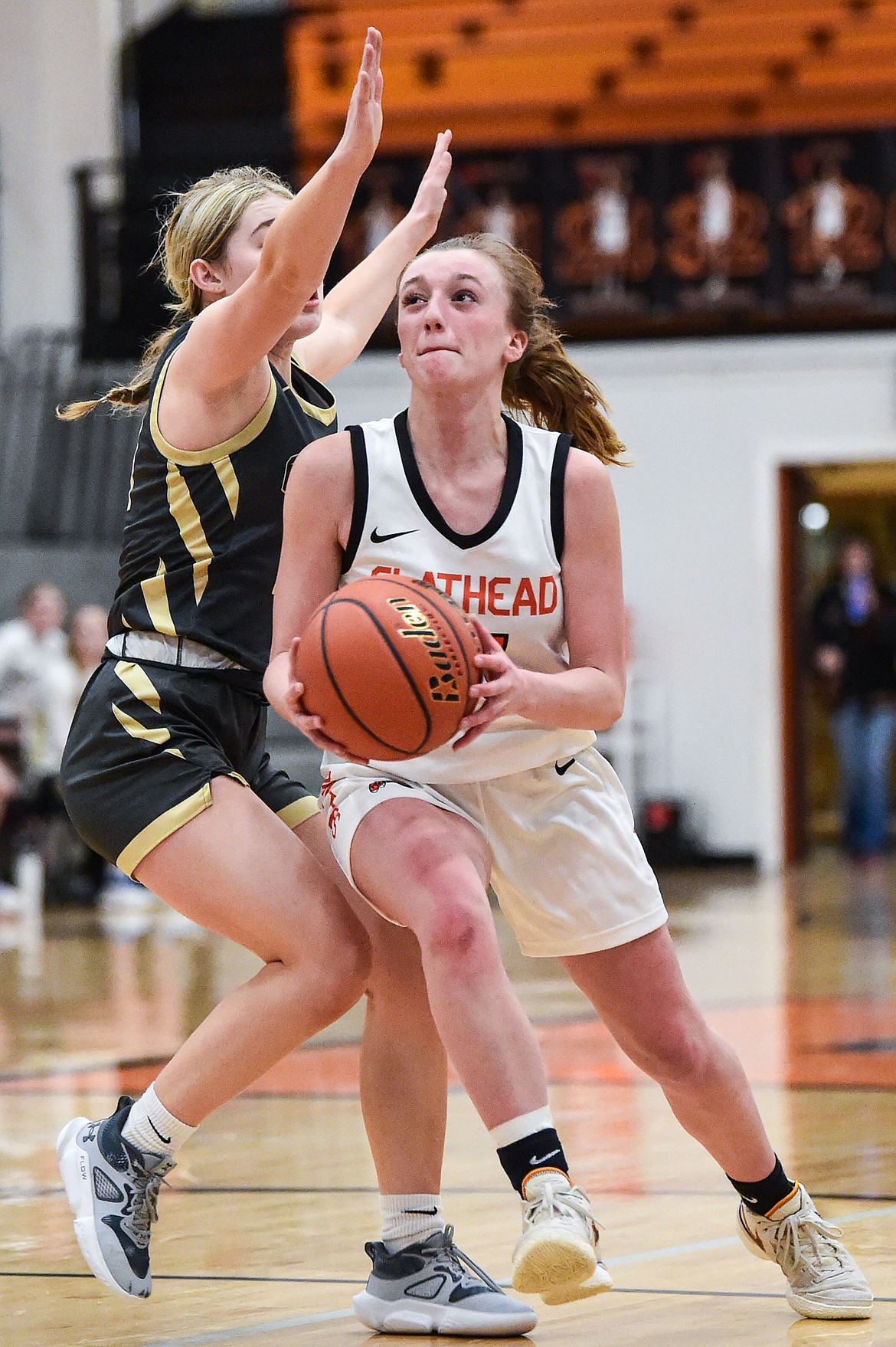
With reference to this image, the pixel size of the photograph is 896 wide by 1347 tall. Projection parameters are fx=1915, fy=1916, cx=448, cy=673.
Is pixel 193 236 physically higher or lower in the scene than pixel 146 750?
higher

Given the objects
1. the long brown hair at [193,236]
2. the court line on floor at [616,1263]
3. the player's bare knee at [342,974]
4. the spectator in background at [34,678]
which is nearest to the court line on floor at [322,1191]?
the court line on floor at [616,1263]

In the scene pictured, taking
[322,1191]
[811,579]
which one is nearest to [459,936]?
[322,1191]

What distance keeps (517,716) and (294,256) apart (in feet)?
2.22

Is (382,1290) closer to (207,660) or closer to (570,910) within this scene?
(570,910)

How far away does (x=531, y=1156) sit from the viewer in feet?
7.59

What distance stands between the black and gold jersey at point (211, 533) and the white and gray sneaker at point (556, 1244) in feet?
Answer: 2.94

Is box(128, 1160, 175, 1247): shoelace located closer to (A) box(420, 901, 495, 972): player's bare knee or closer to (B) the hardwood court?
(B) the hardwood court

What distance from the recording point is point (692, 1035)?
257 centimetres

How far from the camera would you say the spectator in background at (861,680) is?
1275 cm

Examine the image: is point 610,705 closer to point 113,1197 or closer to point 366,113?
point 366,113

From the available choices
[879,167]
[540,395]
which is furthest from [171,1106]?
[879,167]

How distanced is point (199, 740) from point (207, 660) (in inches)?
4.8

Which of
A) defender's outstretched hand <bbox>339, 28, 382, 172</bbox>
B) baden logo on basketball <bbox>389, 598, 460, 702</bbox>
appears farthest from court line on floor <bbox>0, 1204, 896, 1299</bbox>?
defender's outstretched hand <bbox>339, 28, 382, 172</bbox>

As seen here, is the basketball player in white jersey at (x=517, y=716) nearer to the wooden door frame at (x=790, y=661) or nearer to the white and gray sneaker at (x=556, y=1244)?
the white and gray sneaker at (x=556, y=1244)
